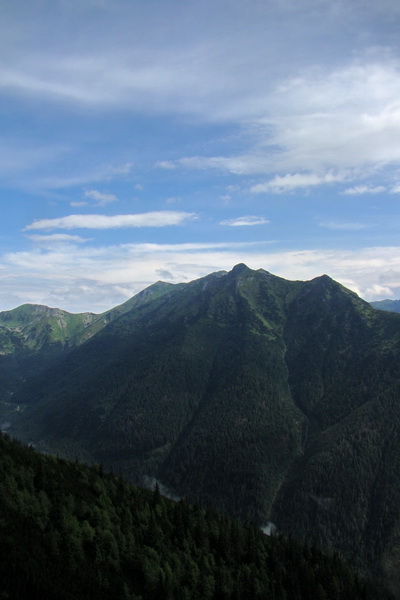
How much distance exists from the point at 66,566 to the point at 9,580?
2576 cm

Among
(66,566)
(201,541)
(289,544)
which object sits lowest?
(289,544)

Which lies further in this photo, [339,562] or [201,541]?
[339,562]

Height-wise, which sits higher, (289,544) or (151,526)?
(151,526)

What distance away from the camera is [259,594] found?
14450cm

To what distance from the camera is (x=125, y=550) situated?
132m

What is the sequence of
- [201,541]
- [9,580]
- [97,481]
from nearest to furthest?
[9,580] → [201,541] → [97,481]

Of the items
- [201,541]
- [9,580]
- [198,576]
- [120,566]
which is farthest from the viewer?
[201,541]

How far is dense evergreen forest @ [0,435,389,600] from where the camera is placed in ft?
340

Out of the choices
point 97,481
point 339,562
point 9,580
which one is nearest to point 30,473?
point 97,481

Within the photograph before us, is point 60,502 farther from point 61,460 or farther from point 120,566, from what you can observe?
point 61,460

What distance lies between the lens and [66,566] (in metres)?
108

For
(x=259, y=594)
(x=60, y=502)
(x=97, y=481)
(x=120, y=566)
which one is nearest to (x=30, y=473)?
(x=60, y=502)

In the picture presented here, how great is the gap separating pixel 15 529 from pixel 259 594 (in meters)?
Result: 93.2

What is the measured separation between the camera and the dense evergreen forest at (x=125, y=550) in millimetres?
103562
